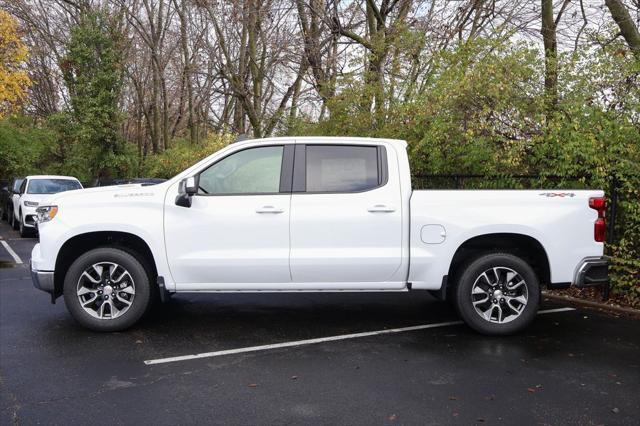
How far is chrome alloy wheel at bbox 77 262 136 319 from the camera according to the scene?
5.74 metres

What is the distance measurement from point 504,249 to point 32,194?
13578 mm

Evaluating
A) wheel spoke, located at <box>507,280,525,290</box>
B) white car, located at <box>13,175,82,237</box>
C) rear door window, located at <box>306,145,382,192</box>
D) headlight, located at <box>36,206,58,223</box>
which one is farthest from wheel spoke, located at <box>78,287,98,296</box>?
white car, located at <box>13,175,82,237</box>

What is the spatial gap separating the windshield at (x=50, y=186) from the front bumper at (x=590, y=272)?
45.5ft

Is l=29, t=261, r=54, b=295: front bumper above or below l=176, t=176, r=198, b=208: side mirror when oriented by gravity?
below

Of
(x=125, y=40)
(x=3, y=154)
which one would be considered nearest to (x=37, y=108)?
(x=3, y=154)

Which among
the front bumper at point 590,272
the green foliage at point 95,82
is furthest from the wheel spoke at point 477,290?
the green foliage at point 95,82

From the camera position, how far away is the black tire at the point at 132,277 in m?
5.70

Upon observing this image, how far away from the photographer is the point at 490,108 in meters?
8.14

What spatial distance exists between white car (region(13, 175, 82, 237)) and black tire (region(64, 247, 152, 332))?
10.3 m

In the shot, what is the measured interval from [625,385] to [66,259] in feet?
17.6

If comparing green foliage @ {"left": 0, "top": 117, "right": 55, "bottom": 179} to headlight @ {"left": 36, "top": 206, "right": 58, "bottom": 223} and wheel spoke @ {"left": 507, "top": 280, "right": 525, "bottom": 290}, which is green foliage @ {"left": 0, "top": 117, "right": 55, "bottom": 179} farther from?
wheel spoke @ {"left": 507, "top": 280, "right": 525, "bottom": 290}

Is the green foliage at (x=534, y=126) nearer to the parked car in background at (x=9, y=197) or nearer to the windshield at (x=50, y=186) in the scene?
the windshield at (x=50, y=186)

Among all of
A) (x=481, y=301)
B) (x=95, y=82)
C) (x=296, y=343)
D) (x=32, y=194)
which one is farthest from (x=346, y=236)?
(x=95, y=82)

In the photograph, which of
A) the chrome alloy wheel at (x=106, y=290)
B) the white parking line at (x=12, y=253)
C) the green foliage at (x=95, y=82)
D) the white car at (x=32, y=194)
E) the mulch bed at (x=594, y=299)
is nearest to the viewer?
the chrome alloy wheel at (x=106, y=290)
